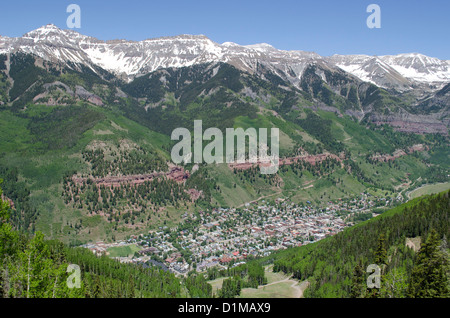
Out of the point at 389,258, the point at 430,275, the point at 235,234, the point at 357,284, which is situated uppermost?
the point at 235,234

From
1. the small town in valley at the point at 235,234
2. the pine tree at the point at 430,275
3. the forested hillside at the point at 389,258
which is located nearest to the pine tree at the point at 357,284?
the forested hillside at the point at 389,258

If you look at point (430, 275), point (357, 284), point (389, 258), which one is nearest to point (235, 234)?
point (389, 258)

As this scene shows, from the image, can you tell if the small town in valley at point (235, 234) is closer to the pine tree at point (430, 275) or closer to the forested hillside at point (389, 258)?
the forested hillside at point (389, 258)

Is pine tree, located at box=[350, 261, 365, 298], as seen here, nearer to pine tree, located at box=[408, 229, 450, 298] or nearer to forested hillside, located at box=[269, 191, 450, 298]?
forested hillside, located at box=[269, 191, 450, 298]

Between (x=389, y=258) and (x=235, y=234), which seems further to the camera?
(x=235, y=234)

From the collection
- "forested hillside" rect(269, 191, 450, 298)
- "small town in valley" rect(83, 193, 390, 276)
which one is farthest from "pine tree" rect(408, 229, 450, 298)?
"small town in valley" rect(83, 193, 390, 276)

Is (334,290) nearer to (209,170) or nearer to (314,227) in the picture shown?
(314,227)

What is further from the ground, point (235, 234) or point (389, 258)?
point (235, 234)

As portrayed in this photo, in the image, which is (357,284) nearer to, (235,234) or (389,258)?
(389,258)

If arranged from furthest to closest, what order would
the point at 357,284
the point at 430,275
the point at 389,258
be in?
the point at 389,258 → the point at 357,284 → the point at 430,275

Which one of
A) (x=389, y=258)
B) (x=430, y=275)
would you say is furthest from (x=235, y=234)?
(x=430, y=275)

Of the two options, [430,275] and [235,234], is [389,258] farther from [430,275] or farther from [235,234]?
[235,234]

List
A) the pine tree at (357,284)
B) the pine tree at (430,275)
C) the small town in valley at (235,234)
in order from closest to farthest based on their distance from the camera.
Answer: the pine tree at (430,275) → the pine tree at (357,284) → the small town in valley at (235,234)

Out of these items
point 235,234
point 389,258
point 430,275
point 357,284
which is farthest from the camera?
point 235,234
